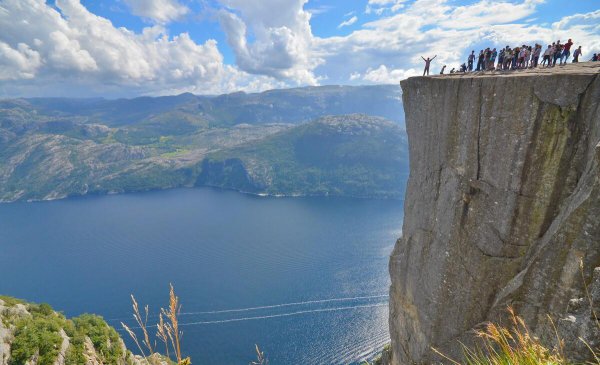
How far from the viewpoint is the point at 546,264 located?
12.7m

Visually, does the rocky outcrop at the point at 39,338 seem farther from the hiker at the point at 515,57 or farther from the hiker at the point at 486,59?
the hiker at the point at 515,57

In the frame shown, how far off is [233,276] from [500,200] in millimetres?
108421

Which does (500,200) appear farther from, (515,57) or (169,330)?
(169,330)

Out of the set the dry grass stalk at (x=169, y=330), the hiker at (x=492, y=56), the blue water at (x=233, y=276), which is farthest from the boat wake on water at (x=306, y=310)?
the dry grass stalk at (x=169, y=330)

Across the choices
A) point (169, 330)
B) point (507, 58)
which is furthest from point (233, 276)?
point (169, 330)

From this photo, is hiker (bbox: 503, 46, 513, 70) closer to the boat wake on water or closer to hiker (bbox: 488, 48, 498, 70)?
hiker (bbox: 488, 48, 498, 70)

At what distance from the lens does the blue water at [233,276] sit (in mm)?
83625

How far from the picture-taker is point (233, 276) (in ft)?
379

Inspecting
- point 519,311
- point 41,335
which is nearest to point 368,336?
point 41,335

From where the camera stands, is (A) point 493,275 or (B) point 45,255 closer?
(A) point 493,275

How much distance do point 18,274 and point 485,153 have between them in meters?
155

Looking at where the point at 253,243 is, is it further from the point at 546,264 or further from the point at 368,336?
the point at 546,264

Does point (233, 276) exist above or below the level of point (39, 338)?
below

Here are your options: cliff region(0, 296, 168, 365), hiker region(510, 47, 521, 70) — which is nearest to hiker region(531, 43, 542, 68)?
hiker region(510, 47, 521, 70)
